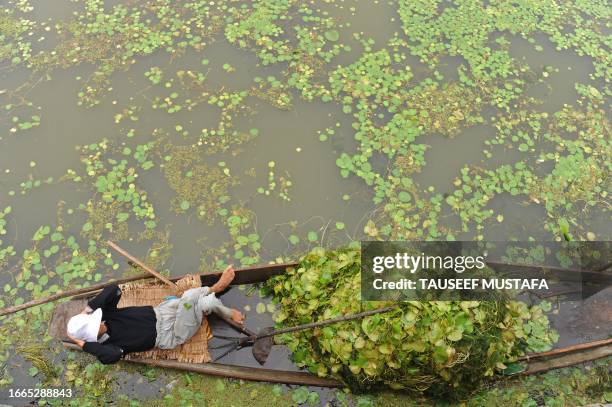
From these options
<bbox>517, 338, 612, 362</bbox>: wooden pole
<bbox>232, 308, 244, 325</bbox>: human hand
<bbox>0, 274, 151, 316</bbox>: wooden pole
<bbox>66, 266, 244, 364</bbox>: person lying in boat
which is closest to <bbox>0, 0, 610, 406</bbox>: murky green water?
<bbox>0, 274, 151, 316</bbox>: wooden pole

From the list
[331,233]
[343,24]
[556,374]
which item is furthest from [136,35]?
[556,374]

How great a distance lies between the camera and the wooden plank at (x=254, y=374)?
4152 millimetres

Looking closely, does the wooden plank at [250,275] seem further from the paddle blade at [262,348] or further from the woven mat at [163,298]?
the paddle blade at [262,348]

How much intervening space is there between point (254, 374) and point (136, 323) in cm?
123

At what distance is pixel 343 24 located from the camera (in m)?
6.91

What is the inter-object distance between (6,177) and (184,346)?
3457 mm

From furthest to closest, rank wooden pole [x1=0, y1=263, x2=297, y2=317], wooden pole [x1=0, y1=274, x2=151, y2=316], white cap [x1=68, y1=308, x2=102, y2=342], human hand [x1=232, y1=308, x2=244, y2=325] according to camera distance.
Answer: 1. human hand [x1=232, y1=308, x2=244, y2=325]
2. wooden pole [x1=0, y1=263, x2=297, y2=317]
3. wooden pole [x1=0, y1=274, x2=151, y2=316]
4. white cap [x1=68, y1=308, x2=102, y2=342]

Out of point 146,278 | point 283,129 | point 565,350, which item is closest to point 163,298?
point 146,278

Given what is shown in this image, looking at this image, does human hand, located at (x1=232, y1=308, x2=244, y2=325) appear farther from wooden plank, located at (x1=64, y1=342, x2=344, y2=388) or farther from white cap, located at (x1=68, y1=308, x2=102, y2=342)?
white cap, located at (x1=68, y1=308, x2=102, y2=342)

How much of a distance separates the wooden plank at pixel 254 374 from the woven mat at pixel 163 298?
0.09 meters

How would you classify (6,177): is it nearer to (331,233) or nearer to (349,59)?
(331,233)

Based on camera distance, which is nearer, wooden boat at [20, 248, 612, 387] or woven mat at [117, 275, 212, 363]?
wooden boat at [20, 248, 612, 387]

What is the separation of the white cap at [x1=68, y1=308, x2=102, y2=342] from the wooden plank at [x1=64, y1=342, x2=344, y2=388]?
1.63ft

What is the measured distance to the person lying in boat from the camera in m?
3.84
